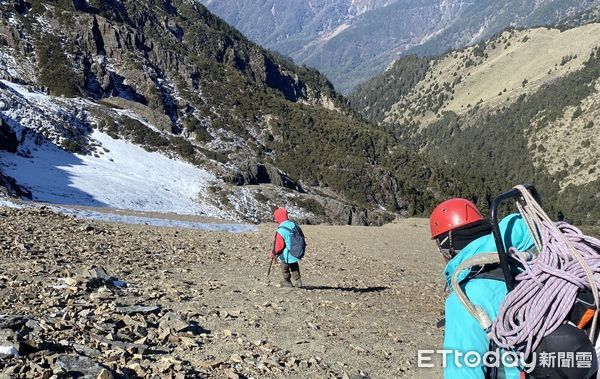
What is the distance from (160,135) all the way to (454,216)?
39225 mm

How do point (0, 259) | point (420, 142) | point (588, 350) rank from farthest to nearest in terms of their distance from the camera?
point (420, 142)
point (0, 259)
point (588, 350)

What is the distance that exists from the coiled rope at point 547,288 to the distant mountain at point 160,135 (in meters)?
22.6

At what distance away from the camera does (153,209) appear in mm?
26781

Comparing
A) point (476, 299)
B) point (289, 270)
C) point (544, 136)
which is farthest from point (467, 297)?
point (544, 136)

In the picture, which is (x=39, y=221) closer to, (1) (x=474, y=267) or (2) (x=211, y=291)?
(2) (x=211, y=291)

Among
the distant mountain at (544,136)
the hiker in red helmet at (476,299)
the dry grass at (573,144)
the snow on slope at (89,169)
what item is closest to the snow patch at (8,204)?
the snow on slope at (89,169)

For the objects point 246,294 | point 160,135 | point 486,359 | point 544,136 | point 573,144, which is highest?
point 544,136

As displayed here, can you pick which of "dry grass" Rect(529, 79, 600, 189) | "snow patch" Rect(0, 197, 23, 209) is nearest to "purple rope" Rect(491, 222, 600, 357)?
"snow patch" Rect(0, 197, 23, 209)

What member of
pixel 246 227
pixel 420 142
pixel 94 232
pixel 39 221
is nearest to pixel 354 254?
pixel 246 227

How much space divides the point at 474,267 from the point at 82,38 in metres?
51.9

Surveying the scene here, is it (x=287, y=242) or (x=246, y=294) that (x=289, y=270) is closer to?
(x=287, y=242)

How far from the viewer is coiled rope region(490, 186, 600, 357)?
7.70 feet

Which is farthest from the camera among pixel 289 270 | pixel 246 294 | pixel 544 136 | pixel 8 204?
pixel 544 136

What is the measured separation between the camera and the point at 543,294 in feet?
7.79
